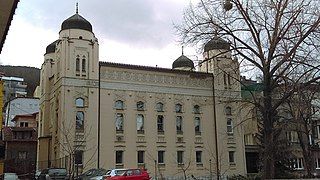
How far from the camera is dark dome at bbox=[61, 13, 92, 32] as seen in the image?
154ft

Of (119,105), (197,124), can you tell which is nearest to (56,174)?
(119,105)

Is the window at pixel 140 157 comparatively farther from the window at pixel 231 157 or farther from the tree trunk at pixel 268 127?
the tree trunk at pixel 268 127

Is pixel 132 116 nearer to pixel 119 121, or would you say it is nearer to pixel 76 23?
pixel 119 121

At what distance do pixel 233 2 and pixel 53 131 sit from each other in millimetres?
26008

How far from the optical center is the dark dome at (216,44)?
30000 millimetres

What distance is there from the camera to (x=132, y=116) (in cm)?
4656

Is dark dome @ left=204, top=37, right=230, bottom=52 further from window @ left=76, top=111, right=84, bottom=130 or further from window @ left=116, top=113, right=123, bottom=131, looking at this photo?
window @ left=76, top=111, right=84, bottom=130

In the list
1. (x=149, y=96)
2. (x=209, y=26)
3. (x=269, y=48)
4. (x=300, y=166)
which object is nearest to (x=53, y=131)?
(x=149, y=96)

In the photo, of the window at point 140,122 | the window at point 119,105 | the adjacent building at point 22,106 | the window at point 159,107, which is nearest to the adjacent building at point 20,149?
the window at point 119,105

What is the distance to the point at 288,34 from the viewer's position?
28.5 m

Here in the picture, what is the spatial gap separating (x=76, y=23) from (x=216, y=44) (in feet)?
71.3

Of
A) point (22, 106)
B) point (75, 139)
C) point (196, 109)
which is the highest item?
point (22, 106)

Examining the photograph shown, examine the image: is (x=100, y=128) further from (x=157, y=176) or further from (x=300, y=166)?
(x=300, y=166)

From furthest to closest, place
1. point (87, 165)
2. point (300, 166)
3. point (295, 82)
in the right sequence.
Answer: point (300, 166)
point (87, 165)
point (295, 82)
